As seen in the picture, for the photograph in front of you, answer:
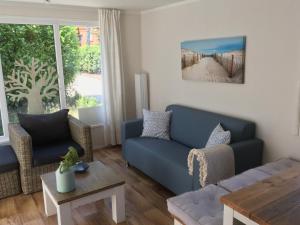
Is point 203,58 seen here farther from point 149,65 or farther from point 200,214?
point 200,214

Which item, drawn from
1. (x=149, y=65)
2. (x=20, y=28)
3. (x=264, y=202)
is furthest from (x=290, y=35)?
(x=20, y=28)

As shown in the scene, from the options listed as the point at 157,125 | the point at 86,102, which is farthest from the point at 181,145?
the point at 86,102

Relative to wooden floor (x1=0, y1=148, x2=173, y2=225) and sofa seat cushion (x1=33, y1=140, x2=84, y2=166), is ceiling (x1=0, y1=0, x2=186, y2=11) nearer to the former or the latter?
sofa seat cushion (x1=33, y1=140, x2=84, y2=166)

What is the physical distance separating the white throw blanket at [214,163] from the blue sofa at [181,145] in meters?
0.07

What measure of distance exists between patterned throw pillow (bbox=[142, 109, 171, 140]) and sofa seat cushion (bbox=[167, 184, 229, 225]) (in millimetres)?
1461

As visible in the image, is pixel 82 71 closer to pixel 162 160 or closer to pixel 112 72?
pixel 112 72

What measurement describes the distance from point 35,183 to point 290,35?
3.03 m

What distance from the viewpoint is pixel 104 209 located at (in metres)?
2.69

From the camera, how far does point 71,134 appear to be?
11.7ft

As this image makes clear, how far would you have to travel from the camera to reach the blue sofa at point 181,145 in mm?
2579

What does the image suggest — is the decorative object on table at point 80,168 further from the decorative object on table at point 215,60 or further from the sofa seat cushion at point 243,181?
the decorative object on table at point 215,60

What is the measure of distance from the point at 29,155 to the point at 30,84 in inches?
49.9

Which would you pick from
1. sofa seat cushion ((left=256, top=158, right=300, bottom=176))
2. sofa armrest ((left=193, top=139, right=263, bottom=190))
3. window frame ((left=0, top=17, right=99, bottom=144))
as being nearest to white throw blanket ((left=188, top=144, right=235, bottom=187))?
sofa armrest ((left=193, top=139, right=263, bottom=190))

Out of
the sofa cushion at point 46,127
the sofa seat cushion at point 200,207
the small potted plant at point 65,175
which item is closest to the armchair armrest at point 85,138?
the sofa cushion at point 46,127
